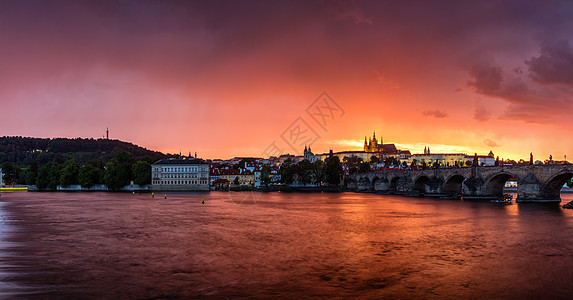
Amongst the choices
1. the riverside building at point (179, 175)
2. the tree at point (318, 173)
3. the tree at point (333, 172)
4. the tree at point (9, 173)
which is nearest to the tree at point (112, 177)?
the riverside building at point (179, 175)

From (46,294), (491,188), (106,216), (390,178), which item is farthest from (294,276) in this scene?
(390,178)

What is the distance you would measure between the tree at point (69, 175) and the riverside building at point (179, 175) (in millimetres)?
19184

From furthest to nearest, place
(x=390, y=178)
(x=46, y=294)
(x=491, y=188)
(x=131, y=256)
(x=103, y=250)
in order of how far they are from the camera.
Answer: (x=390, y=178) → (x=491, y=188) → (x=103, y=250) → (x=131, y=256) → (x=46, y=294)

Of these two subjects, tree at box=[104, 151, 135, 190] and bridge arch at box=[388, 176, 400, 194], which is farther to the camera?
tree at box=[104, 151, 135, 190]

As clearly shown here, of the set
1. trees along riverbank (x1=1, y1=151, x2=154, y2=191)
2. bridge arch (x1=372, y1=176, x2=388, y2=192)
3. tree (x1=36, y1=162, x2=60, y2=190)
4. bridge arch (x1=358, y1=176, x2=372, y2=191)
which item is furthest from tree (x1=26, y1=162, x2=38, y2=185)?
bridge arch (x1=372, y1=176, x2=388, y2=192)

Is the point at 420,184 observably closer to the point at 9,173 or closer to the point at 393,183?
the point at 393,183

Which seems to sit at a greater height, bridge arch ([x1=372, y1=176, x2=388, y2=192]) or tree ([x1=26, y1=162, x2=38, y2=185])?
tree ([x1=26, y1=162, x2=38, y2=185])

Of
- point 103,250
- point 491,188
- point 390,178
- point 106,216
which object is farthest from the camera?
point 390,178

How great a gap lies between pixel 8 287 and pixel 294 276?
28.8 ft

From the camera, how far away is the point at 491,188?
172 ft

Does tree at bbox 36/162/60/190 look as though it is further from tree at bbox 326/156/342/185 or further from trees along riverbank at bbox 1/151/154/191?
tree at bbox 326/156/342/185

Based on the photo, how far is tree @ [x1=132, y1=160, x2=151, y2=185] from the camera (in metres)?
93.0

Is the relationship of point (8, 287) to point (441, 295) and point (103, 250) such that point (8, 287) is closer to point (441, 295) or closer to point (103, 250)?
point (103, 250)

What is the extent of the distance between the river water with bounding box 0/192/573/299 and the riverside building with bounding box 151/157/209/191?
65123 millimetres
